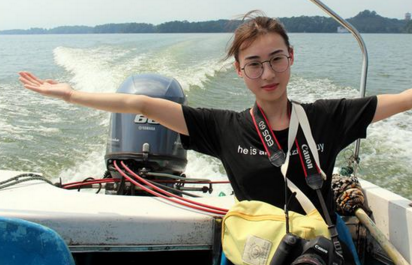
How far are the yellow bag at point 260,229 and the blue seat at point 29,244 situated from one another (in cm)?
52

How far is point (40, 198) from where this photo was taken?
209cm

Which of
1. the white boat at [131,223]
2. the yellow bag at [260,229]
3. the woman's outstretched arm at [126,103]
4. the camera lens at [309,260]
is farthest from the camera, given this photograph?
the white boat at [131,223]

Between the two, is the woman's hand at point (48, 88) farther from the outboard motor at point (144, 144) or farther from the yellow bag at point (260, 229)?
the outboard motor at point (144, 144)

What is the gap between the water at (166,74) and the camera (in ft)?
16.1

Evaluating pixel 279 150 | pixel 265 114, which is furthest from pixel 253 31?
pixel 279 150

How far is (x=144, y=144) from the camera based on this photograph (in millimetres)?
2895

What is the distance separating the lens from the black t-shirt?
1.62 metres

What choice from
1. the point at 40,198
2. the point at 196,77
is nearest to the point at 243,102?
the point at 196,77

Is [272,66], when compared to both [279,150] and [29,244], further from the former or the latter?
[29,244]

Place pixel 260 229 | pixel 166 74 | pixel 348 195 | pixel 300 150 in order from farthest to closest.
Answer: pixel 166 74 < pixel 348 195 < pixel 300 150 < pixel 260 229

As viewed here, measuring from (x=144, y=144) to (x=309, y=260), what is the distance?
1.70 meters

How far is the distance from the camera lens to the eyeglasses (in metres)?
0.63

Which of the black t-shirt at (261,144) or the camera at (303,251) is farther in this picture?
the black t-shirt at (261,144)

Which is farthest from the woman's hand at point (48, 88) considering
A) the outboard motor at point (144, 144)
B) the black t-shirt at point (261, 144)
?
the outboard motor at point (144, 144)
